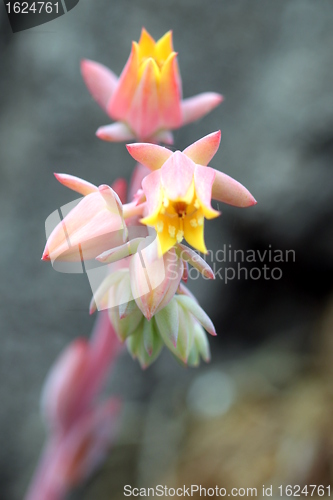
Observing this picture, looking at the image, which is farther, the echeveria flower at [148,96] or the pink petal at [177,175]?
the echeveria flower at [148,96]

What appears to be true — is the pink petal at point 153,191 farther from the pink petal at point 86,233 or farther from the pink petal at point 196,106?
the pink petal at point 196,106

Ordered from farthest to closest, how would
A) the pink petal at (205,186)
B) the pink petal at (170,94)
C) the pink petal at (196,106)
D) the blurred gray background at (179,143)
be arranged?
the blurred gray background at (179,143) → the pink petal at (196,106) → the pink petal at (170,94) → the pink petal at (205,186)

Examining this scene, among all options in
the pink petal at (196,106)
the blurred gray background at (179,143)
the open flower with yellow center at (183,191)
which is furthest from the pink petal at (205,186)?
the blurred gray background at (179,143)

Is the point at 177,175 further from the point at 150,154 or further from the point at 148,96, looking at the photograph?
the point at 148,96

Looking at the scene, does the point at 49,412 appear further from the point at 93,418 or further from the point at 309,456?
the point at 309,456

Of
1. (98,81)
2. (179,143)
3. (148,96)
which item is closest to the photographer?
(148,96)

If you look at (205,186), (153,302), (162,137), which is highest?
(162,137)

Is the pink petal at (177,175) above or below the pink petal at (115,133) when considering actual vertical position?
below

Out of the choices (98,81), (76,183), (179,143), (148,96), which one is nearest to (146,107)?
(148,96)
